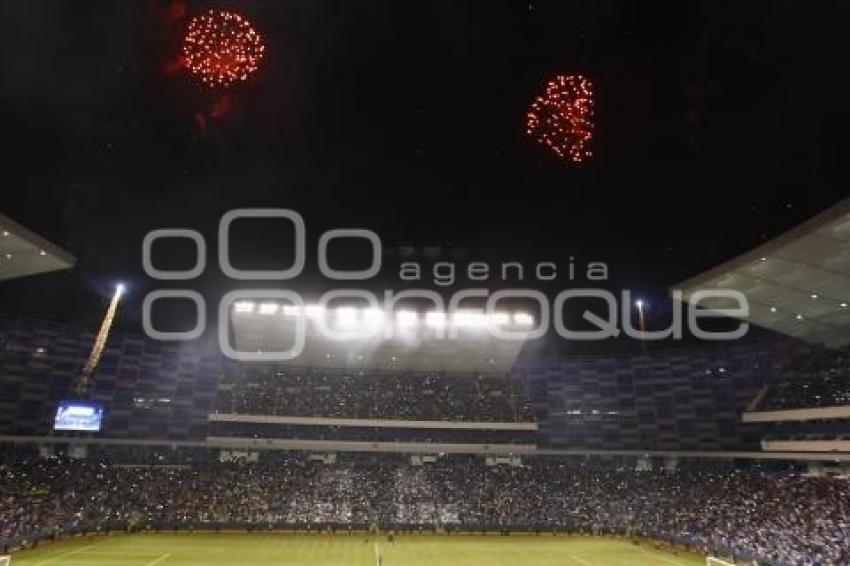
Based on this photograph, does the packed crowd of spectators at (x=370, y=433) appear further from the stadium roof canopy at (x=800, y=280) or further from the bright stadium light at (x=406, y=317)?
the stadium roof canopy at (x=800, y=280)

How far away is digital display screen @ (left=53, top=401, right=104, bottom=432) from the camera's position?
60.8 m

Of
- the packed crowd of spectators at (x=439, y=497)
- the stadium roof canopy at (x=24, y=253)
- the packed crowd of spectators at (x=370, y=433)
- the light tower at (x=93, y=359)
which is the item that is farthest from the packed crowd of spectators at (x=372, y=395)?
the stadium roof canopy at (x=24, y=253)

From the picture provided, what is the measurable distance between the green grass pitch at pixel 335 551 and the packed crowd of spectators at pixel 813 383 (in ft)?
58.4

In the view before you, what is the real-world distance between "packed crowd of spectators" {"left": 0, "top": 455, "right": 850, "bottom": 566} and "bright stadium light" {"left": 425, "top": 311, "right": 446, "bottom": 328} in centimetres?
1631

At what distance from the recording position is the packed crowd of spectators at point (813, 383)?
5188cm

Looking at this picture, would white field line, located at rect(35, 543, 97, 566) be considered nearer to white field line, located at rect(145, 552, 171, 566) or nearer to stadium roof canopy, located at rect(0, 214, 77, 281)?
white field line, located at rect(145, 552, 171, 566)

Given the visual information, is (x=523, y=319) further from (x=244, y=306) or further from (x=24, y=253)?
(x=24, y=253)

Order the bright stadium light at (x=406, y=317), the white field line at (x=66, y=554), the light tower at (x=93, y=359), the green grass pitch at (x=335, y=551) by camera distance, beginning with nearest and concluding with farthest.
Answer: the white field line at (x=66, y=554) < the green grass pitch at (x=335, y=551) < the bright stadium light at (x=406, y=317) < the light tower at (x=93, y=359)

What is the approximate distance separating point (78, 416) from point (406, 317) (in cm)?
3308

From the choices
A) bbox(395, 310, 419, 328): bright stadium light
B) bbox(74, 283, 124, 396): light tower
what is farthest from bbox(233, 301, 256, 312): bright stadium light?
bbox(395, 310, 419, 328): bright stadium light

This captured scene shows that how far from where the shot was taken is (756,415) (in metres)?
60.8

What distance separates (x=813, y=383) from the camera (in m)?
55.5

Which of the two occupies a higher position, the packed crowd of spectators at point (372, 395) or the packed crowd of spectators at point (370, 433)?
the packed crowd of spectators at point (372, 395)

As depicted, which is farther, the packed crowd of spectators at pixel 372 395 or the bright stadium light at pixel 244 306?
the packed crowd of spectators at pixel 372 395
